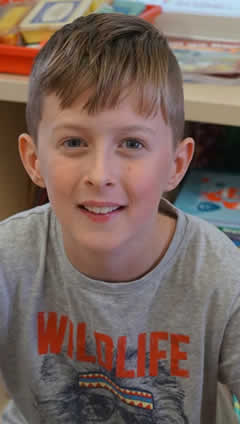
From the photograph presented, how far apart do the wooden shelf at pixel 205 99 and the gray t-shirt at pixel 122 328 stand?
241 millimetres

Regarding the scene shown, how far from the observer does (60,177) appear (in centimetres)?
69

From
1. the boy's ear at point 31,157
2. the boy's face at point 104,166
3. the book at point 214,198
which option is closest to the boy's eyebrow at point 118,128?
the boy's face at point 104,166

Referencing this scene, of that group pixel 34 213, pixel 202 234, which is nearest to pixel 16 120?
pixel 34 213

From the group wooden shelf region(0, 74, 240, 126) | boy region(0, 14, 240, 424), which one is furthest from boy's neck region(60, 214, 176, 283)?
wooden shelf region(0, 74, 240, 126)

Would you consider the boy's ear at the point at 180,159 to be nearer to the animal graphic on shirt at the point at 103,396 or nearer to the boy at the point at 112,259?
the boy at the point at 112,259

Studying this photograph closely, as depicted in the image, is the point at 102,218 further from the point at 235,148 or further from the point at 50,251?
the point at 235,148

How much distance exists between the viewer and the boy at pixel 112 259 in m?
0.67

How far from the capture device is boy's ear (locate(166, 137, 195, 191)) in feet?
2.54

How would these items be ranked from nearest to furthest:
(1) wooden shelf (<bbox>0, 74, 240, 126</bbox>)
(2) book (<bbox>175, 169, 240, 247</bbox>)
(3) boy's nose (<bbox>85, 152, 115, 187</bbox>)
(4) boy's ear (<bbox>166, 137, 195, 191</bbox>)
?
(3) boy's nose (<bbox>85, 152, 115, 187</bbox>), (4) boy's ear (<bbox>166, 137, 195, 191</bbox>), (1) wooden shelf (<bbox>0, 74, 240, 126</bbox>), (2) book (<bbox>175, 169, 240, 247</bbox>)

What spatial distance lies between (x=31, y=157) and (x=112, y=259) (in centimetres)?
18

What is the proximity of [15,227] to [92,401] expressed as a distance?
0.30m

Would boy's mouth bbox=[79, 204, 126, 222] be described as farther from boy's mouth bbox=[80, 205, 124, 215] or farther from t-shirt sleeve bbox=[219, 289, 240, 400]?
t-shirt sleeve bbox=[219, 289, 240, 400]

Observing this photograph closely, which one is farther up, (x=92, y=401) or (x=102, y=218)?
(x=102, y=218)

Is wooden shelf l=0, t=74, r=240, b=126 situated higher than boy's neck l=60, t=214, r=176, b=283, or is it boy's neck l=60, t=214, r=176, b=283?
wooden shelf l=0, t=74, r=240, b=126
